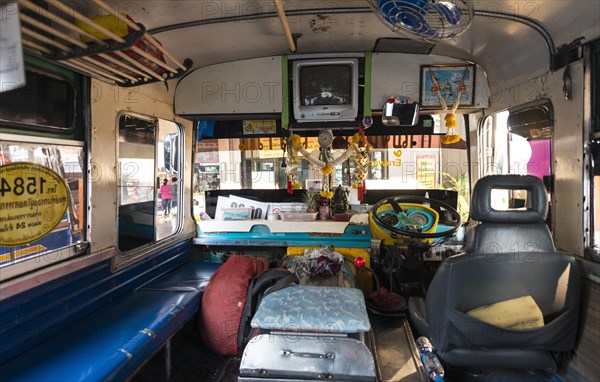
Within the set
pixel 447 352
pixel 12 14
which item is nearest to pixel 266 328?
pixel 447 352

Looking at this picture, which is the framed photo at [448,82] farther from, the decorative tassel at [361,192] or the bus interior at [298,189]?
the decorative tassel at [361,192]

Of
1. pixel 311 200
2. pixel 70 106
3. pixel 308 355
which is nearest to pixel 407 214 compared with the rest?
pixel 311 200

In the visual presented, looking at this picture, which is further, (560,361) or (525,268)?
(560,361)

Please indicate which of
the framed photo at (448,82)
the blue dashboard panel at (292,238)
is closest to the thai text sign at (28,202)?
the blue dashboard panel at (292,238)

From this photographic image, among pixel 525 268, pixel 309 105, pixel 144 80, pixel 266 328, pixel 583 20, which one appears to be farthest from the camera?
pixel 309 105

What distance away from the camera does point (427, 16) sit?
1889mm

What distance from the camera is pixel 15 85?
1.36 meters

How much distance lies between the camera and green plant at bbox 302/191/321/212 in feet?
12.0

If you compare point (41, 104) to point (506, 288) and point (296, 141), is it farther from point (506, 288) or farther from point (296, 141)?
point (506, 288)

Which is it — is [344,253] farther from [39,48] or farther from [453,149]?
[39,48]

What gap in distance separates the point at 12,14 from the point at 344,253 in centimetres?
288

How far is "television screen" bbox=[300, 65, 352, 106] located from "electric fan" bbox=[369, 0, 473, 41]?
4.11 feet

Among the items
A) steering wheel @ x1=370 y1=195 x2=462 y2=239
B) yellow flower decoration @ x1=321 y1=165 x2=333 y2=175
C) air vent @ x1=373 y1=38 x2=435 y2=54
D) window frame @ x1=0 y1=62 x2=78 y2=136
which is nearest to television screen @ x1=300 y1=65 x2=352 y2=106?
air vent @ x1=373 y1=38 x2=435 y2=54

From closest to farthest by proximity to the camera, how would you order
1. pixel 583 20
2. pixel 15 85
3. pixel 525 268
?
pixel 15 85 → pixel 525 268 → pixel 583 20
